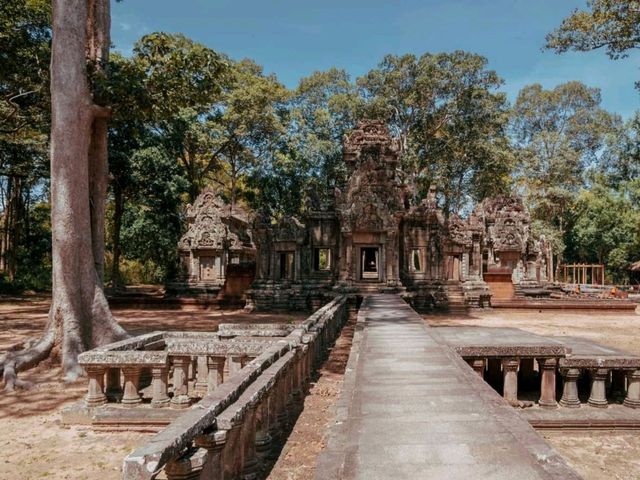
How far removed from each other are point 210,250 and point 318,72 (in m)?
17.6

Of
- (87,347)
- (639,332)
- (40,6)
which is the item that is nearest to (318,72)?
(40,6)

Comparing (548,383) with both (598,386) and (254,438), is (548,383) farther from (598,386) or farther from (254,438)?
(254,438)

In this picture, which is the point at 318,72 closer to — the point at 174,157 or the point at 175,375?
the point at 174,157

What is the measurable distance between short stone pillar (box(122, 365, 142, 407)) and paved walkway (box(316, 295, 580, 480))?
2.78m

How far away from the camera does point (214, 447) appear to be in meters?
3.30

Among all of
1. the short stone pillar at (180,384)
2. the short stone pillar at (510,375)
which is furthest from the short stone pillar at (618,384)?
the short stone pillar at (180,384)

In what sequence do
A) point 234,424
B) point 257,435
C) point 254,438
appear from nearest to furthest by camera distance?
point 234,424 < point 254,438 < point 257,435

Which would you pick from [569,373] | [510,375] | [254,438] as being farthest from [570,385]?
[254,438]

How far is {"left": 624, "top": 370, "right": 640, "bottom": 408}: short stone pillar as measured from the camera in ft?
Answer: 22.4

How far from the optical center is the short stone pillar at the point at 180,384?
19.4 ft

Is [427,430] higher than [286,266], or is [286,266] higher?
[286,266]

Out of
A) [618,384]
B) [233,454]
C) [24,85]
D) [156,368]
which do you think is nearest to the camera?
[233,454]

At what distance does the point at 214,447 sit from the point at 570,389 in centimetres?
594

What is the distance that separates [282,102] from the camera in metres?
33.5
